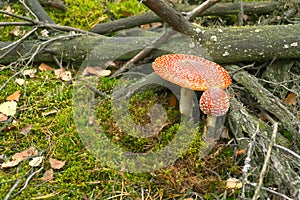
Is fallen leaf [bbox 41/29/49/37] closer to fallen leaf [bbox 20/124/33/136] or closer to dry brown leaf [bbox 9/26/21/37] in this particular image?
dry brown leaf [bbox 9/26/21/37]

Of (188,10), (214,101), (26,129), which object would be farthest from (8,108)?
(188,10)

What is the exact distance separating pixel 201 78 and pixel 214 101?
22 cm

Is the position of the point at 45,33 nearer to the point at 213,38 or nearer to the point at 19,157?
the point at 19,157

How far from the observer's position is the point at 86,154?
303cm

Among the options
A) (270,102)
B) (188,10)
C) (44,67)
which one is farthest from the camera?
(188,10)

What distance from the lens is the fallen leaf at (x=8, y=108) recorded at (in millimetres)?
3428

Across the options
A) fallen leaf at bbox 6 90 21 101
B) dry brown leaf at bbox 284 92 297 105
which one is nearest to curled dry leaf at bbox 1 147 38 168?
fallen leaf at bbox 6 90 21 101

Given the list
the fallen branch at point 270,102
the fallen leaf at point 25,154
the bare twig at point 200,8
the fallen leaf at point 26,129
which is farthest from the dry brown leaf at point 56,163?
the bare twig at point 200,8

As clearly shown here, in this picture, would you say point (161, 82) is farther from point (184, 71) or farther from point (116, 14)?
point (116, 14)

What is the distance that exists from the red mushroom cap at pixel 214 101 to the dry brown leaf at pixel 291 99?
1.09m

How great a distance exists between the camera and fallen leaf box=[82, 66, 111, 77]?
3918 mm

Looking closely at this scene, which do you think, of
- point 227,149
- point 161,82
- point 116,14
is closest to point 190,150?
point 227,149

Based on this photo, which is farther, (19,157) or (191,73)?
(19,157)

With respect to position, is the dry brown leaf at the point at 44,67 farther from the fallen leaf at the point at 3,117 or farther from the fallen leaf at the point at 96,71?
the fallen leaf at the point at 3,117
